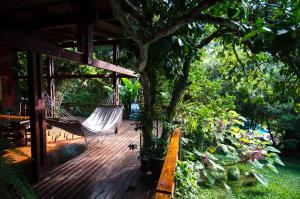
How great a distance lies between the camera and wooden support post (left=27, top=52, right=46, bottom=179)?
3.09 metres

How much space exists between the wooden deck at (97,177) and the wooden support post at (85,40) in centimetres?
179

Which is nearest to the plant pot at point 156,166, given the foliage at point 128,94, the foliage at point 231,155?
the foliage at point 231,155

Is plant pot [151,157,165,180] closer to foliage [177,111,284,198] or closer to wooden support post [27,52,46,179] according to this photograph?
foliage [177,111,284,198]

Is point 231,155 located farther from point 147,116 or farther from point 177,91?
point 147,116

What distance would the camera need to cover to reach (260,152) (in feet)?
14.7

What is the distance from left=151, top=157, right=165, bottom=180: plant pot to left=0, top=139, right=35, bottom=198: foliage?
238 centimetres

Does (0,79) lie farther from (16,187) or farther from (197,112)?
(16,187)

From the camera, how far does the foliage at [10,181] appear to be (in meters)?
0.96

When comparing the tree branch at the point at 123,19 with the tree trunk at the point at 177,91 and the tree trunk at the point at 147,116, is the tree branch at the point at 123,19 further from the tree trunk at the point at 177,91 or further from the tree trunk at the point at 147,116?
the tree trunk at the point at 177,91

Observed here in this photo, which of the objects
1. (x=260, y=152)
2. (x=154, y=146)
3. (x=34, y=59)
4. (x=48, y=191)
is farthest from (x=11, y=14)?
(x=260, y=152)

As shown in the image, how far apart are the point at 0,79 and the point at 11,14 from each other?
412 cm

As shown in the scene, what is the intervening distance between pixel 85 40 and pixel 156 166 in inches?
87.2

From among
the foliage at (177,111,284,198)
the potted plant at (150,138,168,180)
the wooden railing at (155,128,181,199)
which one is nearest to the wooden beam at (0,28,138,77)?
the potted plant at (150,138,168,180)

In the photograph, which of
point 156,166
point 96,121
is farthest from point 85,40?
point 96,121
